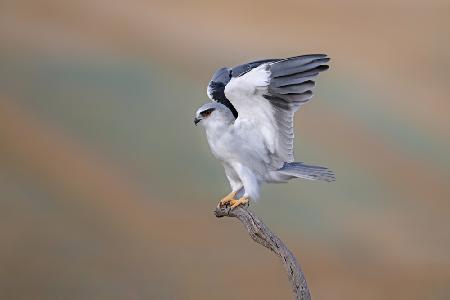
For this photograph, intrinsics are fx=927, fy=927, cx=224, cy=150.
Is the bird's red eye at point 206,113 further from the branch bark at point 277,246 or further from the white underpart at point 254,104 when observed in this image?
the branch bark at point 277,246

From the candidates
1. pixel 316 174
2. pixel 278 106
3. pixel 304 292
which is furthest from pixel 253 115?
pixel 304 292

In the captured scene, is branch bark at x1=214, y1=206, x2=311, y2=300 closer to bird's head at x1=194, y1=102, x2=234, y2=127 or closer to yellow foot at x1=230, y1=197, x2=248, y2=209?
yellow foot at x1=230, y1=197, x2=248, y2=209

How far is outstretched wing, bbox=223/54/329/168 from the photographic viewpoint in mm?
4742

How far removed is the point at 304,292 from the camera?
4.71 meters

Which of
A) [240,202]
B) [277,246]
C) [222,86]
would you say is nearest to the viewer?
[277,246]

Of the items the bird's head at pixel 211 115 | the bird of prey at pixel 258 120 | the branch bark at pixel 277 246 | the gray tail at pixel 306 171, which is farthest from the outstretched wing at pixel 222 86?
the branch bark at pixel 277 246

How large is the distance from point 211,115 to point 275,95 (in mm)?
352

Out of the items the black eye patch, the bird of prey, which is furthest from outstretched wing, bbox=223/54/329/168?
the black eye patch

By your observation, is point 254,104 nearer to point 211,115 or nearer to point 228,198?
point 211,115

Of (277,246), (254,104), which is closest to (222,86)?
(254,104)

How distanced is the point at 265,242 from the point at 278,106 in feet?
2.36

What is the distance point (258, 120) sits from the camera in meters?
4.96

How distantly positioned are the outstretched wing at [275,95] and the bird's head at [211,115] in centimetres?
7

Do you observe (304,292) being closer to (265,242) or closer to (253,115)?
(265,242)
